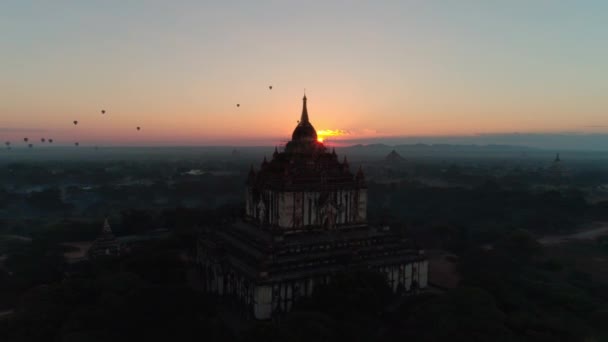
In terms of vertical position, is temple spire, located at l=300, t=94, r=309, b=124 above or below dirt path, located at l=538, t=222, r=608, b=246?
above

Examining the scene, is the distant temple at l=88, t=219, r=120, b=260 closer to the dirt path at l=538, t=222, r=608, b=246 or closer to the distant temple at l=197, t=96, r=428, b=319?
the distant temple at l=197, t=96, r=428, b=319

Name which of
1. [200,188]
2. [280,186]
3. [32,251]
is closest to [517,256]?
[280,186]

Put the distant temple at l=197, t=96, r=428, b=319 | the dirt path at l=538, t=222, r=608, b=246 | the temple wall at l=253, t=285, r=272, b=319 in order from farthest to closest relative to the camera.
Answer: the dirt path at l=538, t=222, r=608, b=246 < the distant temple at l=197, t=96, r=428, b=319 < the temple wall at l=253, t=285, r=272, b=319

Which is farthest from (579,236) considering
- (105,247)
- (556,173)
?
(556,173)

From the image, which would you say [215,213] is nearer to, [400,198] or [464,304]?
[464,304]

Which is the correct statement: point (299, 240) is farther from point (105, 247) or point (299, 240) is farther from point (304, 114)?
point (105, 247)

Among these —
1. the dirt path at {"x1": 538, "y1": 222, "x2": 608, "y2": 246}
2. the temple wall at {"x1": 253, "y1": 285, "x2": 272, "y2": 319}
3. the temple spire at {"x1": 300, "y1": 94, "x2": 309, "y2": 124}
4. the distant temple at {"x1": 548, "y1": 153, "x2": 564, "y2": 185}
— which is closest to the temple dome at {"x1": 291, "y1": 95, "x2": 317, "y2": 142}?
the temple spire at {"x1": 300, "y1": 94, "x2": 309, "y2": 124}
